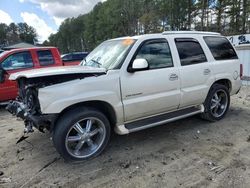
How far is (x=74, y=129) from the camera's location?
3803mm

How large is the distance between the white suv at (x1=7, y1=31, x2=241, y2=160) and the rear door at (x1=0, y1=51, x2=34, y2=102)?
10.9 ft

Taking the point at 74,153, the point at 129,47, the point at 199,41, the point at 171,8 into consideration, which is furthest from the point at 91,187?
the point at 171,8

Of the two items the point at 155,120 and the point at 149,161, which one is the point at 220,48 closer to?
the point at 155,120

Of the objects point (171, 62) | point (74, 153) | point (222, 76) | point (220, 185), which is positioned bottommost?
point (220, 185)

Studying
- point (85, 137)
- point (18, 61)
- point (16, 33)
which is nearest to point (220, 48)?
point (85, 137)

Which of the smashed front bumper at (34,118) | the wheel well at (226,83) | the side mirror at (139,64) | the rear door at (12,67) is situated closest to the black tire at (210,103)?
the wheel well at (226,83)

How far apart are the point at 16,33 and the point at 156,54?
110m

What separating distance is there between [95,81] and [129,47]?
2.96 ft

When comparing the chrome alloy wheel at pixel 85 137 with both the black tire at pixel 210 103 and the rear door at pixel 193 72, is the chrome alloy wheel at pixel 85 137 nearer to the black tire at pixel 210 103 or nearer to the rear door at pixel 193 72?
the rear door at pixel 193 72

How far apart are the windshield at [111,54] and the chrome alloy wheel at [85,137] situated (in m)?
0.95

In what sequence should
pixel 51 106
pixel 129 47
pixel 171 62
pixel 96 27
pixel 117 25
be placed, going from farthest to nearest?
pixel 96 27, pixel 117 25, pixel 171 62, pixel 129 47, pixel 51 106

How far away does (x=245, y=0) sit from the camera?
29.6 m

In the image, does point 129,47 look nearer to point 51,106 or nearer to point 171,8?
point 51,106

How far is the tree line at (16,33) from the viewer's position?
90.6 m
